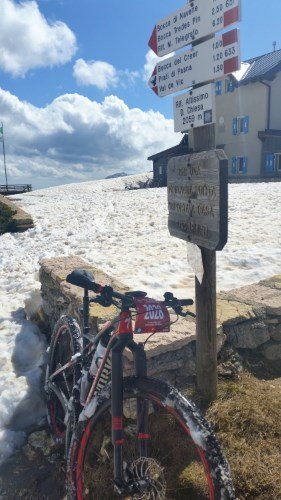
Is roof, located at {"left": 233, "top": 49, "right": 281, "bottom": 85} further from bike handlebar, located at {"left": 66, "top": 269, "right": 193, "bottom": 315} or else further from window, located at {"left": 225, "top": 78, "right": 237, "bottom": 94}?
bike handlebar, located at {"left": 66, "top": 269, "right": 193, "bottom": 315}

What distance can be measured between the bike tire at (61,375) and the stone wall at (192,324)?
29 cm

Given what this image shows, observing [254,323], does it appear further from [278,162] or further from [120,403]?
[278,162]

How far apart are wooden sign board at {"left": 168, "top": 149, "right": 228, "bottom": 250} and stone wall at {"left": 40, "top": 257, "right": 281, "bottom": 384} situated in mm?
836

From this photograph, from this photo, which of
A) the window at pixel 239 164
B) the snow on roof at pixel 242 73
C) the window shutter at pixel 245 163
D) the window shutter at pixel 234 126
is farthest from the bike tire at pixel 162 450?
the snow on roof at pixel 242 73

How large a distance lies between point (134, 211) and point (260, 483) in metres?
11.7

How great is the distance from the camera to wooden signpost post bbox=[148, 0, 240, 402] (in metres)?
2.44

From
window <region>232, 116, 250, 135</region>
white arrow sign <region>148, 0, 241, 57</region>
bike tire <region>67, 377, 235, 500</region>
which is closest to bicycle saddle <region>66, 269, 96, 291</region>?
bike tire <region>67, 377, 235, 500</region>

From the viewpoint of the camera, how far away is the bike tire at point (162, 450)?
1.90 m

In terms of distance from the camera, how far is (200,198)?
2.66m

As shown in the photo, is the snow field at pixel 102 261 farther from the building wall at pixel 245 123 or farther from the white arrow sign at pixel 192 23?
the building wall at pixel 245 123

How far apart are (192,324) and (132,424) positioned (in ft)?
3.06

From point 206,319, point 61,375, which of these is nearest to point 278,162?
point 206,319

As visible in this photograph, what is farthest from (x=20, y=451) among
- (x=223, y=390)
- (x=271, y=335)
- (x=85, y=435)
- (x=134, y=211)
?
(x=134, y=211)

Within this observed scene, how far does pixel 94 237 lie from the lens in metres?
9.45
